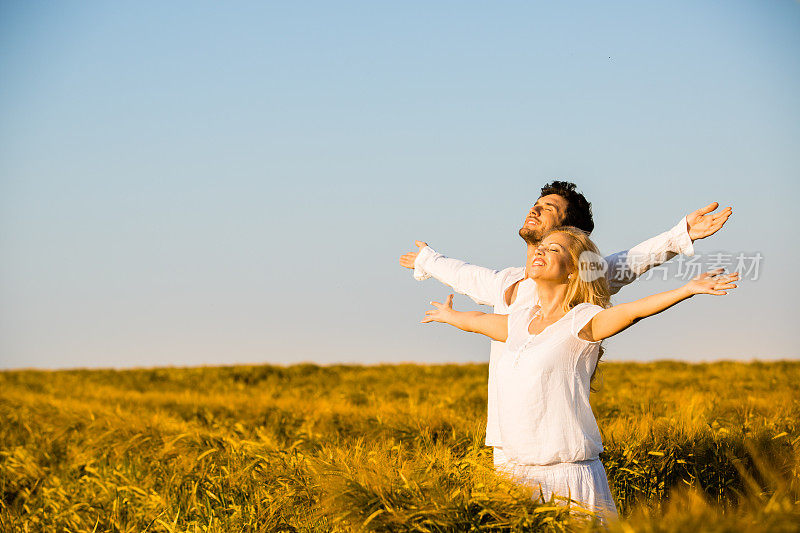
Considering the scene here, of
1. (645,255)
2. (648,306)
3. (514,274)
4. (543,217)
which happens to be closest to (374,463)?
(514,274)

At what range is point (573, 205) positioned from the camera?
5.18 meters

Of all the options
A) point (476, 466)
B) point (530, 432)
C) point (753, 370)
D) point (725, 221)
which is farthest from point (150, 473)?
point (753, 370)

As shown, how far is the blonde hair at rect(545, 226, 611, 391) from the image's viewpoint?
3949 mm

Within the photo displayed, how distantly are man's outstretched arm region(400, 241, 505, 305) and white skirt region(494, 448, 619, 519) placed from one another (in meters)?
1.46

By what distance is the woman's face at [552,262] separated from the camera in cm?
391

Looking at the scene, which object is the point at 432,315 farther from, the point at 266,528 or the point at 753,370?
the point at 753,370

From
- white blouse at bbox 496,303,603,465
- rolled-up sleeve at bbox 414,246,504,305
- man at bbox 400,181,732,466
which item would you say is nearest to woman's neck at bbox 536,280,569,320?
white blouse at bbox 496,303,603,465

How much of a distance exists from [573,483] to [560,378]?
527 mm

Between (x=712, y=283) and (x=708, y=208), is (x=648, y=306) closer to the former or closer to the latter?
(x=712, y=283)

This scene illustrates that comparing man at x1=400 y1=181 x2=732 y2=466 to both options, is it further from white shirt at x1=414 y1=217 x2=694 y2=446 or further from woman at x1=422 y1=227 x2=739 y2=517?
Answer: woman at x1=422 y1=227 x2=739 y2=517

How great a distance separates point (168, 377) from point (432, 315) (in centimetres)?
1545

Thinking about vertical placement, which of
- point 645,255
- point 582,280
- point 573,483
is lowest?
point 573,483

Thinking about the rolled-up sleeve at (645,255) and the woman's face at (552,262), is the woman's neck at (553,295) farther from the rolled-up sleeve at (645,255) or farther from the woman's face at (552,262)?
the rolled-up sleeve at (645,255)

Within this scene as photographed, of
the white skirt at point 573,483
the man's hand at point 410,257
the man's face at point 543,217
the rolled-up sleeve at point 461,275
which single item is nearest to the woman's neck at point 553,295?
the white skirt at point 573,483
